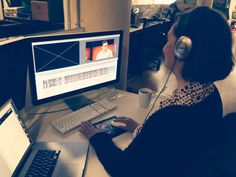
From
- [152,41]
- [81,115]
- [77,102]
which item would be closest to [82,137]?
[81,115]

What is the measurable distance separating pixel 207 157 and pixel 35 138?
789mm

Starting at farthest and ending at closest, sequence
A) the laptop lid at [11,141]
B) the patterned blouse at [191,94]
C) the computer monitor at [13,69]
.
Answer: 1. the computer monitor at [13,69]
2. the patterned blouse at [191,94]
3. the laptop lid at [11,141]

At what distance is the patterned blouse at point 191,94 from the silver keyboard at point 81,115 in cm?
49

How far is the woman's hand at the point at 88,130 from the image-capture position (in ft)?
3.96

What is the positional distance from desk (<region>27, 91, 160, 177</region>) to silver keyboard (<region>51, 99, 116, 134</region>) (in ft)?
0.09

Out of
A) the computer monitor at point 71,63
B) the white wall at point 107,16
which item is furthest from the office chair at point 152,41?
the computer monitor at point 71,63

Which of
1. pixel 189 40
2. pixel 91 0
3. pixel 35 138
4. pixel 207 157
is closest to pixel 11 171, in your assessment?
pixel 35 138

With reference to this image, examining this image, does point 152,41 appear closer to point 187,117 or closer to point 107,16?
point 107,16

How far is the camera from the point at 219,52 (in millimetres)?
979

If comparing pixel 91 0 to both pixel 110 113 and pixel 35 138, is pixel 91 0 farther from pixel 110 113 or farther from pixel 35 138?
pixel 35 138

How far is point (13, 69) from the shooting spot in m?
1.18

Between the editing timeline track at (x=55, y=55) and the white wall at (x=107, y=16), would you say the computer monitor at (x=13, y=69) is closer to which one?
the editing timeline track at (x=55, y=55)

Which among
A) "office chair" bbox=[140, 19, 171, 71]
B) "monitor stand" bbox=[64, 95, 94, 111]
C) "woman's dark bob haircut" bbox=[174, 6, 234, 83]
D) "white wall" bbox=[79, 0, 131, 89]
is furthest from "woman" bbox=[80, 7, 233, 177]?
"office chair" bbox=[140, 19, 171, 71]

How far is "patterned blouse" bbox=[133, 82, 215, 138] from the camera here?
994 millimetres
